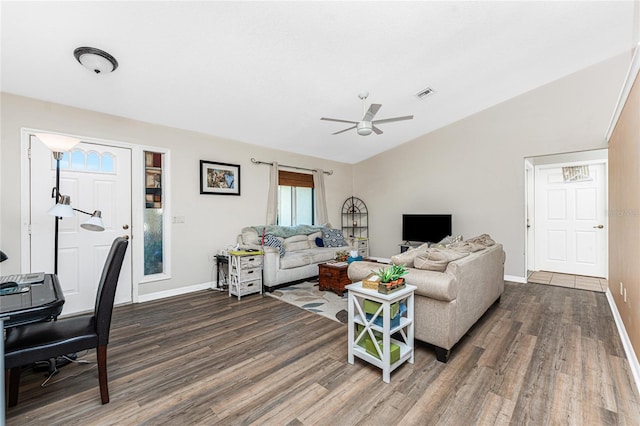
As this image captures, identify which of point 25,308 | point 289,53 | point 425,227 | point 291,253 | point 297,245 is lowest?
point 291,253

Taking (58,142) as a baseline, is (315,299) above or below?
below

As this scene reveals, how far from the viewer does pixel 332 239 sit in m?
5.67

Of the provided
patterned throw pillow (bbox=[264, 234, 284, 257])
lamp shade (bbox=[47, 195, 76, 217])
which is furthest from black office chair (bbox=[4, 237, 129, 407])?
patterned throw pillow (bbox=[264, 234, 284, 257])

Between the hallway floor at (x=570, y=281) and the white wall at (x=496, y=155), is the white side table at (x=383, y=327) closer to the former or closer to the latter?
the white wall at (x=496, y=155)

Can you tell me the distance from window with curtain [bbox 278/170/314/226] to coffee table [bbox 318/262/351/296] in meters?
1.85

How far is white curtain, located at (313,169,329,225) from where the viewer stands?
20.7ft

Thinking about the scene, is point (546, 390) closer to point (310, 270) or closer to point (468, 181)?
point (310, 270)

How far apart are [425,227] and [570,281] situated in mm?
2512

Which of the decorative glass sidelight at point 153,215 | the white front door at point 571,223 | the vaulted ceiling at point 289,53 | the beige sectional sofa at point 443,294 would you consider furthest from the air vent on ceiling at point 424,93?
the decorative glass sidelight at point 153,215

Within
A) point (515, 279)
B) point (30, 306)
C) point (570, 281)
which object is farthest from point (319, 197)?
point (30, 306)

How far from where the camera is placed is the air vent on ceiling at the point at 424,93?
13.4 feet

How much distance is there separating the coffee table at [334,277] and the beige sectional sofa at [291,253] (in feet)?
1.66

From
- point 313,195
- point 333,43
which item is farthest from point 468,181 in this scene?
point 333,43

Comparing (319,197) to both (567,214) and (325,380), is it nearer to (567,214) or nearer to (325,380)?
(325,380)
